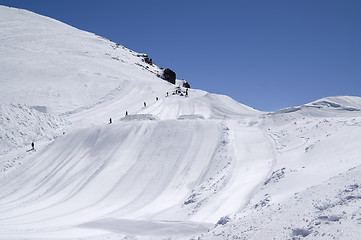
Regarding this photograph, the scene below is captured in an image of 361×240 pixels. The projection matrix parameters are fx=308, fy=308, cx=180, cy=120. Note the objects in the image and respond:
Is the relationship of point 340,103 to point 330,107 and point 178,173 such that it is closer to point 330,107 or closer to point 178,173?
point 330,107

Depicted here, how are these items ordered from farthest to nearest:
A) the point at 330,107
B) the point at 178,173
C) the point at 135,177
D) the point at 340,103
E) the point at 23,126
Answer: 1. the point at 23,126
2. the point at 340,103
3. the point at 330,107
4. the point at 135,177
5. the point at 178,173

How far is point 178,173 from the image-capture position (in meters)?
15.4

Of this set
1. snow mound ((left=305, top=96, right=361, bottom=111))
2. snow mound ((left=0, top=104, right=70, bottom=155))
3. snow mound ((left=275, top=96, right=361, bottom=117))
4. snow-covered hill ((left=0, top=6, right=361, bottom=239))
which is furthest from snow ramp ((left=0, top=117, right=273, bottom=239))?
snow mound ((left=305, top=96, right=361, bottom=111))

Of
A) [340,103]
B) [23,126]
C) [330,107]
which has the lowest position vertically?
[23,126]

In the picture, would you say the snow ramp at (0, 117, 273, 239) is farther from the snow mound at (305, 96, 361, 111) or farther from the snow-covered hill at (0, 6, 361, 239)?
the snow mound at (305, 96, 361, 111)

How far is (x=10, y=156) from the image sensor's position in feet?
66.6

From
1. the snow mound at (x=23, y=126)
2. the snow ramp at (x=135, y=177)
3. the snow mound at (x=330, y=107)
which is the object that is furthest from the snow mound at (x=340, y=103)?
the snow mound at (x=23, y=126)

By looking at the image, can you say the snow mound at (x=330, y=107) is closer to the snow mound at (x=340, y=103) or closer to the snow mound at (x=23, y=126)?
the snow mound at (x=340, y=103)

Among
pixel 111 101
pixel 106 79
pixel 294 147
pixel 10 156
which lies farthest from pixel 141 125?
pixel 106 79

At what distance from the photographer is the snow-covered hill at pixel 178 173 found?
7.68 metres

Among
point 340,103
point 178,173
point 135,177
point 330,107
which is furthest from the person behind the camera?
point 340,103

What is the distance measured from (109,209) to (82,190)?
2.93m

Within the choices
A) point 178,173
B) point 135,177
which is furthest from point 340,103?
point 135,177

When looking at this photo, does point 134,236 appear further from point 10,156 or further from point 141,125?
point 10,156
